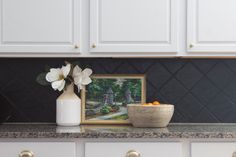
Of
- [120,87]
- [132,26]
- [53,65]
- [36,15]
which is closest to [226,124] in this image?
[120,87]

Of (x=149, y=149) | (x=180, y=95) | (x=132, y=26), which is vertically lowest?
(x=149, y=149)

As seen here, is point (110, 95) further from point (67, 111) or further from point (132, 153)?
point (132, 153)

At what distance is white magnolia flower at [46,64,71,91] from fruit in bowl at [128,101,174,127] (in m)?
0.46

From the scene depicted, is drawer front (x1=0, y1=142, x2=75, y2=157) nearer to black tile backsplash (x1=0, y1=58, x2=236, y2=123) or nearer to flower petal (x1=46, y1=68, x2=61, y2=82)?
flower petal (x1=46, y1=68, x2=61, y2=82)

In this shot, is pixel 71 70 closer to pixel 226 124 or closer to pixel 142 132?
pixel 142 132

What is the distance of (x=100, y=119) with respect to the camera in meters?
2.99

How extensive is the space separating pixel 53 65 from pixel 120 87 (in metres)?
0.48

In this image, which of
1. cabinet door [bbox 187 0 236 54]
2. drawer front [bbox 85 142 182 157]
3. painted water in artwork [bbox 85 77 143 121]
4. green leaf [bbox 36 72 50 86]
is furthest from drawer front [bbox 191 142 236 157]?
green leaf [bbox 36 72 50 86]

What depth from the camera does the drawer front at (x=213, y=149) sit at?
2406mm

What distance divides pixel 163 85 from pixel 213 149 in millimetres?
728

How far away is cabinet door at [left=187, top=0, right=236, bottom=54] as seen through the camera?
2662 mm

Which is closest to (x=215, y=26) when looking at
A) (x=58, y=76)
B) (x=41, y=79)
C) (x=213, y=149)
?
(x=213, y=149)

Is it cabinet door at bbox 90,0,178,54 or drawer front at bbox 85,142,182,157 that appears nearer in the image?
drawer front at bbox 85,142,182,157

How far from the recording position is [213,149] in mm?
2410
